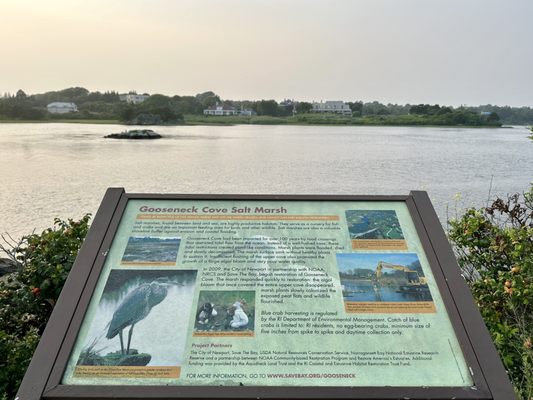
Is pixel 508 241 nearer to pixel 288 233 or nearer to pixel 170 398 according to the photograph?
pixel 288 233

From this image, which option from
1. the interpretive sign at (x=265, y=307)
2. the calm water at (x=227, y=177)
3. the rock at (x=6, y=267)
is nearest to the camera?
the interpretive sign at (x=265, y=307)

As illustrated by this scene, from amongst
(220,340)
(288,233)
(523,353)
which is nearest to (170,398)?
(220,340)

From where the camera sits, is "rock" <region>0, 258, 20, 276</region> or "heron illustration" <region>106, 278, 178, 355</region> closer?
"heron illustration" <region>106, 278, 178, 355</region>

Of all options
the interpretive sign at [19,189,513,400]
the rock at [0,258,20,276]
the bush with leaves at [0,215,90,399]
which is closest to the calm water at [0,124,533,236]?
the rock at [0,258,20,276]

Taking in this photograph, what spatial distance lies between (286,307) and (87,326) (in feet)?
3.40

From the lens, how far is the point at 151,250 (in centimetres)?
291

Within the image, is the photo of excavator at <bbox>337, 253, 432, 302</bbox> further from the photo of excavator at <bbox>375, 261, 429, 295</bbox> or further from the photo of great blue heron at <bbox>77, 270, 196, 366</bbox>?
the photo of great blue heron at <bbox>77, 270, 196, 366</bbox>

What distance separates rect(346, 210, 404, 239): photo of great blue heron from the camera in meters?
3.03

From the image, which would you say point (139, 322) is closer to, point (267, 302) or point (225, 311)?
point (225, 311)

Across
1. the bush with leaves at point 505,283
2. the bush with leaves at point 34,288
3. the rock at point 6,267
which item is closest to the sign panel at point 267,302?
the bush with leaves at point 505,283

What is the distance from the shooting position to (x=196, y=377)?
2.35m

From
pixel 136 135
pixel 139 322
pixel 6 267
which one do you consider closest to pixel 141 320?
pixel 139 322

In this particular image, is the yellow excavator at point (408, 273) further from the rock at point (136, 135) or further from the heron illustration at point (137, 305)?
the rock at point (136, 135)

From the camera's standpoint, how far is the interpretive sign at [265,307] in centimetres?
234
